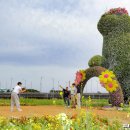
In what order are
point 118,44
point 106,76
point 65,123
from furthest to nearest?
point 118,44 < point 106,76 < point 65,123

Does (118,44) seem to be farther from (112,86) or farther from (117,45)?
(112,86)

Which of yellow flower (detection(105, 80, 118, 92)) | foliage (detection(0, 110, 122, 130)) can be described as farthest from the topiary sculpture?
foliage (detection(0, 110, 122, 130))

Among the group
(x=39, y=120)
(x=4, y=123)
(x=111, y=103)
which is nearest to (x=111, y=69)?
Answer: (x=111, y=103)

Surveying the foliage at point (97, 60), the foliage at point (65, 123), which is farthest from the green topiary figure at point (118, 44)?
the foliage at point (65, 123)

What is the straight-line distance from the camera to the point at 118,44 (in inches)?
1077

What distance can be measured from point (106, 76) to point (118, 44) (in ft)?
9.90

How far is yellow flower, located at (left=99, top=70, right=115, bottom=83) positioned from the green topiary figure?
207cm

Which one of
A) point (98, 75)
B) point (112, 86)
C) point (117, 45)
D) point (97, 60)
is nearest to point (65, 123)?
point (112, 86)

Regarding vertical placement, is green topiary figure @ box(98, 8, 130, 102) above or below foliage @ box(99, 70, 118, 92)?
above

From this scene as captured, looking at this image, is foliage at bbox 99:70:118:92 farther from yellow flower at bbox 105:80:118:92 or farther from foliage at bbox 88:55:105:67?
foliage at bbox 88:55:105:67

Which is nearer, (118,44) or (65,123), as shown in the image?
(65,123)

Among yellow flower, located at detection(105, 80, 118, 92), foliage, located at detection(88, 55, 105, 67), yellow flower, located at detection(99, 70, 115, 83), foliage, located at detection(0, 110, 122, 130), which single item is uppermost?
foliage, located at detection(88, 55, 105, 67)

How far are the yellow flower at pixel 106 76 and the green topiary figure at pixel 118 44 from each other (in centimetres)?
207

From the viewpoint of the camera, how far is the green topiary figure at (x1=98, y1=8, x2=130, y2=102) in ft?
89.6
